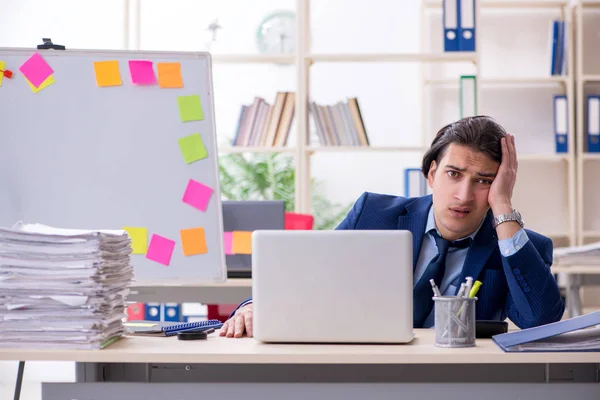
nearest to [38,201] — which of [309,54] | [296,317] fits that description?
[296,317]

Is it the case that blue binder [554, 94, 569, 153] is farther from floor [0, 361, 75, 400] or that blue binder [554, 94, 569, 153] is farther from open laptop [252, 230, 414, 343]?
open laptop [252, 230, 414, 343]

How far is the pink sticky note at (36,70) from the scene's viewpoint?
7.20 feet

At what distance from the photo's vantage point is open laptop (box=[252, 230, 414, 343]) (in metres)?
1.42

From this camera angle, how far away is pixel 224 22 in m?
5.19

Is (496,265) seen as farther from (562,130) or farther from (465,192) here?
(562,130)

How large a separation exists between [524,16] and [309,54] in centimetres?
143

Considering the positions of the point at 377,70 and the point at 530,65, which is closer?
the point at 530,65

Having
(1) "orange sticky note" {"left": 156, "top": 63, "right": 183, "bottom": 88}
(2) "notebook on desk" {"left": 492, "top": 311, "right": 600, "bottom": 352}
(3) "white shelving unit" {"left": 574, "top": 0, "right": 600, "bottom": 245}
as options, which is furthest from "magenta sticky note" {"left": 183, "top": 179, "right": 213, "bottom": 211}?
(3) "white shelving unit" {"left": 574, "top": 0, "right": 600, "bottom": 245}

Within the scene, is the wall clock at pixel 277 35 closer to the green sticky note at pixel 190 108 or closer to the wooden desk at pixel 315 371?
the green sticky note at pixel 190 108

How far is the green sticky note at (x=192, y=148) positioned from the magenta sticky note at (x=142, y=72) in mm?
186

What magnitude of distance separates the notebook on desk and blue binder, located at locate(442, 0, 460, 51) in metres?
2.94

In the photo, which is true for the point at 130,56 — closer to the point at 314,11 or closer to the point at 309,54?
the point at 309,54

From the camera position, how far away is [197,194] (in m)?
2.21

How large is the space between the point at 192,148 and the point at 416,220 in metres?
0.63
